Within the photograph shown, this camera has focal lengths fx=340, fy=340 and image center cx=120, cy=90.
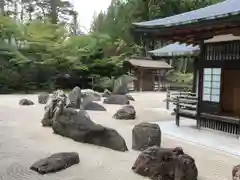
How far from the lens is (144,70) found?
86.0ft

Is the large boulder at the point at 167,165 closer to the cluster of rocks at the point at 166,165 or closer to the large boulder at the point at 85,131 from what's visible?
the cluster of rocks at the point at 166,165

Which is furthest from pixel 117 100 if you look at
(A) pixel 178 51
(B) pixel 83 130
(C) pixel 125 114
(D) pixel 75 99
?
(B) pixel 83 130

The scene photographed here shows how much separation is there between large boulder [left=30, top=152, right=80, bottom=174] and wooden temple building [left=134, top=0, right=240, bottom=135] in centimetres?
366

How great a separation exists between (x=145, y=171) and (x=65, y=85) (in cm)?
1977

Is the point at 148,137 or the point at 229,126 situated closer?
the point at 148,137

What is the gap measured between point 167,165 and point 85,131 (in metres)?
2.52

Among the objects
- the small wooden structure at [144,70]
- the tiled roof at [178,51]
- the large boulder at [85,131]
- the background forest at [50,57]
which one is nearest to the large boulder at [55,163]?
the large boulder at [85,131]

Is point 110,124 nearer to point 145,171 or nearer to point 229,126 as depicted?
point 229,126

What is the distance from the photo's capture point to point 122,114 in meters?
10.4

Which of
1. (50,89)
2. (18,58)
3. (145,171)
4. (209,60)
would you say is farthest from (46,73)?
(145,171)

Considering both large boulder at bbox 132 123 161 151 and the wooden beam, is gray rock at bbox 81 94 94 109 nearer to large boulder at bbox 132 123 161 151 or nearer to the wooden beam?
the wooden beam

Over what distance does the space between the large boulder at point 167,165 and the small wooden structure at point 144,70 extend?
813 inches

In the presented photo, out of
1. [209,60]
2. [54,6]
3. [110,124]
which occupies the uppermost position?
[54,6]

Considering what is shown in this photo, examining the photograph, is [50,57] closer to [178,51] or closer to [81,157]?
[178,51]
